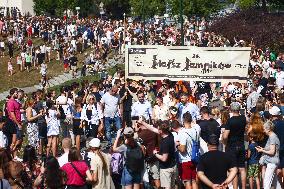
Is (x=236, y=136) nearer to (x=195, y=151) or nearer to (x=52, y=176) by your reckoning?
(x=195, y=151)

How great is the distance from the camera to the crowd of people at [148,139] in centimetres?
1010

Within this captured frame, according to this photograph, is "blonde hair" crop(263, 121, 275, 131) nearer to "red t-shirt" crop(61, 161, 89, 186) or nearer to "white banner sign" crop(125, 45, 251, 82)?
"red t-shirt" crop(61, 161, 89, 186)

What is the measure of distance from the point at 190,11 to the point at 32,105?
39808 millimetres

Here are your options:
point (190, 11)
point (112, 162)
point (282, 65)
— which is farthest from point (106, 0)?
point (112, 162)

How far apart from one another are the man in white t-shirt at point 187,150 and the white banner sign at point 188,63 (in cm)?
537

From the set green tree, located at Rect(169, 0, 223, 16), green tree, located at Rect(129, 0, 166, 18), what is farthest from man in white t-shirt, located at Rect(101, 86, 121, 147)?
green tree, located at Rect(129, 0, 166, 18)

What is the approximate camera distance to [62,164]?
11.0 m

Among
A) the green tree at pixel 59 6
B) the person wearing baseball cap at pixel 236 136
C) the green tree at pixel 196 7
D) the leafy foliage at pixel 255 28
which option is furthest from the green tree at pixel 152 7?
the person wearing baseball cap at pixel 236 136

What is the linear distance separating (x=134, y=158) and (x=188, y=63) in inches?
270

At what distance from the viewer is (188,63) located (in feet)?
58.6

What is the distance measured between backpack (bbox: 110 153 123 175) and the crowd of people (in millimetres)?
18

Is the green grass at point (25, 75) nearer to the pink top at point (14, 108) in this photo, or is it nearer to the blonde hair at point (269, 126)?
the pink top at point (14, 108)

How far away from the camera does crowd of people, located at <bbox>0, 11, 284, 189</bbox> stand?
10.1 meters

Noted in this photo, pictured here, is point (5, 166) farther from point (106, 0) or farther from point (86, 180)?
point (106, 0)
